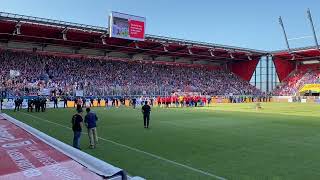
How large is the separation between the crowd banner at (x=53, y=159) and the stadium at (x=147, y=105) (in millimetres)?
37

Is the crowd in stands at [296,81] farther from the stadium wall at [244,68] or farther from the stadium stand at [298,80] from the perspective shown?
the stadium wall at [244,68]

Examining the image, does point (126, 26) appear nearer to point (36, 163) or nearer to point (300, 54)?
point (300, 54)

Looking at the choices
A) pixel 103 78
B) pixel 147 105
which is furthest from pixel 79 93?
pixel 147 105

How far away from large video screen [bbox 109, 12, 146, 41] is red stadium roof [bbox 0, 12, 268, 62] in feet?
11.9

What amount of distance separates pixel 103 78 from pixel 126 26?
11523mm

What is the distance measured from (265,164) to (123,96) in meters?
42.3

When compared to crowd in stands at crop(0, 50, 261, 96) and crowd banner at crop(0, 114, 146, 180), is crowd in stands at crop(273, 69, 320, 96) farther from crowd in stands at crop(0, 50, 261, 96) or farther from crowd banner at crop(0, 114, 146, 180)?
crowd banner at crop(0, 114, 146, 180)

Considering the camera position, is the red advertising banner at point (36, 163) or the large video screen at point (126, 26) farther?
the large video screen at point (126, 26)

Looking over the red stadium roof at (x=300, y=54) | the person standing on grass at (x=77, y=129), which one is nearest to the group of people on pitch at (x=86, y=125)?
the person standing on grass at (x=77, y=129)

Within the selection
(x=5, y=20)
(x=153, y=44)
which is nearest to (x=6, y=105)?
(x=5, y=20)

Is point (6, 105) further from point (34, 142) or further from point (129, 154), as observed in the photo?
point (129, 154)

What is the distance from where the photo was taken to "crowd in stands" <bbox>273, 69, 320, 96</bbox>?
2768 inches

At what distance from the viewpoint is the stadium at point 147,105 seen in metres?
9.98

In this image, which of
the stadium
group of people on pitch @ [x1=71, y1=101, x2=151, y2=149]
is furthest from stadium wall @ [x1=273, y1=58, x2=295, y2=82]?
group of people on pitch @ [x1=71, y1=101, x2=151, y2=149]
